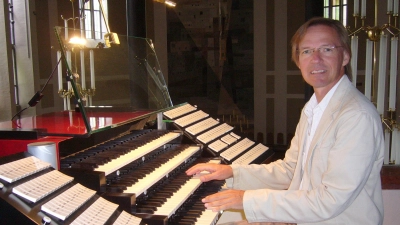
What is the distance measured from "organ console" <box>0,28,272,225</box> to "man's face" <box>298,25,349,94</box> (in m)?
0.86

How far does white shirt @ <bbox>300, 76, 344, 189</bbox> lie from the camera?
171 centimetres

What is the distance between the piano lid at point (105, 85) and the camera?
210 centimetres

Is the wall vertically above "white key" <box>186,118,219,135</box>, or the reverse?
the wall

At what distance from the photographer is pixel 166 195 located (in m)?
2.09

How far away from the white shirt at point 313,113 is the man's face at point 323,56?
0.05m

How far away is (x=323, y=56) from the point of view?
66.6 inches

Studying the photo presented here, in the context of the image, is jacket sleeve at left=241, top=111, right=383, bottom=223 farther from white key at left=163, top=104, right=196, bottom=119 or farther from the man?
white key at left=163, top=104, right=196, bottom=119

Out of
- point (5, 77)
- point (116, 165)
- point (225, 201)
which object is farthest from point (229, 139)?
point (5, 77)

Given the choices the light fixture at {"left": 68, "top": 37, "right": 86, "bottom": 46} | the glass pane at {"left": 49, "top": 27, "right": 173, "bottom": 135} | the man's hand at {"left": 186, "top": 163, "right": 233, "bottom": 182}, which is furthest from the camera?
the glass pane at {"left": 49, "top": 27, "right": 173, "bottom": 135}

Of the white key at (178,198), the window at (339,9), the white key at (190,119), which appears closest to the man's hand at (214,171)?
the white key at (178,198)

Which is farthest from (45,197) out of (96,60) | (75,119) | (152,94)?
(152,94)

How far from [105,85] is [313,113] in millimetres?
1514

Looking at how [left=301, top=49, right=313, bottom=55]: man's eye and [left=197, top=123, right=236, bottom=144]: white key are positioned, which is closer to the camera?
[left=301, top=49, right=313, bottom=55]: man's eye

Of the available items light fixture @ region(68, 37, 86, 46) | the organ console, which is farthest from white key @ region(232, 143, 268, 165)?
light fixture @ region(68, 37, 86, 46)
